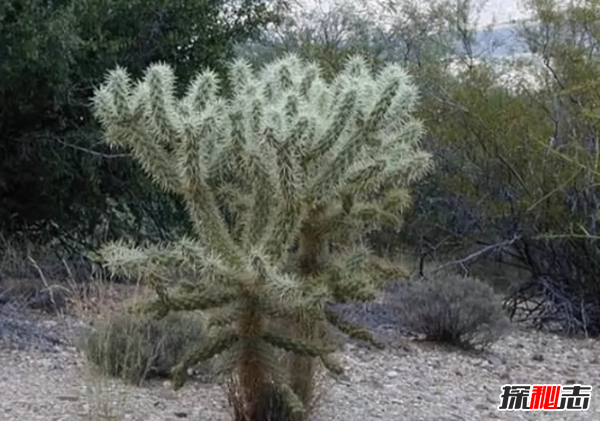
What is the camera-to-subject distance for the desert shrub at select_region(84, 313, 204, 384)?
6.83 metres

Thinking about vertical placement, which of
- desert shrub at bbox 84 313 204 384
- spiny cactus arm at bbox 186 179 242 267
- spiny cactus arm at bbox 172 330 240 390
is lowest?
desert shrub at bbox 84 313 204 384

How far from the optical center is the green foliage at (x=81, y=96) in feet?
31.0

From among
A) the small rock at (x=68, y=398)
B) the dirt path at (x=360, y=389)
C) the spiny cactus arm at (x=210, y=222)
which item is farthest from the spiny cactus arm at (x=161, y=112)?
the small rock at (x=68, y=398)

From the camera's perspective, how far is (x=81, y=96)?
10.8 meters

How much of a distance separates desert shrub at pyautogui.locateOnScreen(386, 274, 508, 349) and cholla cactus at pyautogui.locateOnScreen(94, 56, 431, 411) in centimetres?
307

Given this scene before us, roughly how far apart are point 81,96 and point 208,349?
525cm

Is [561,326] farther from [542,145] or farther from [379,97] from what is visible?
[379,97]

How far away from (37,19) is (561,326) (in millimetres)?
5460

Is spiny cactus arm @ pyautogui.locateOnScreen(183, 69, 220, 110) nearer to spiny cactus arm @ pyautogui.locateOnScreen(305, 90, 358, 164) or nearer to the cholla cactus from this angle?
the cholla cactus

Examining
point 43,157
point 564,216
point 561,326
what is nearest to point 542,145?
point 564,216

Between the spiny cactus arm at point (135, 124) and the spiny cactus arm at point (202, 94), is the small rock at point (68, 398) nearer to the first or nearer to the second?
the spiny cactus arm at point (135, 124)

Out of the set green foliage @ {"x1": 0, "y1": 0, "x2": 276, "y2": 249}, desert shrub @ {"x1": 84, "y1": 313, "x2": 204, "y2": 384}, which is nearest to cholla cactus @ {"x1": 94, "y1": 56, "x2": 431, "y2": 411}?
desert shrub @ {"x1": 84, "y1": 313, "x2": 204, "y2": 384}

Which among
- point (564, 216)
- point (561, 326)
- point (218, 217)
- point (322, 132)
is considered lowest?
point (561, 326)

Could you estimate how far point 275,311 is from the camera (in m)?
5.87
